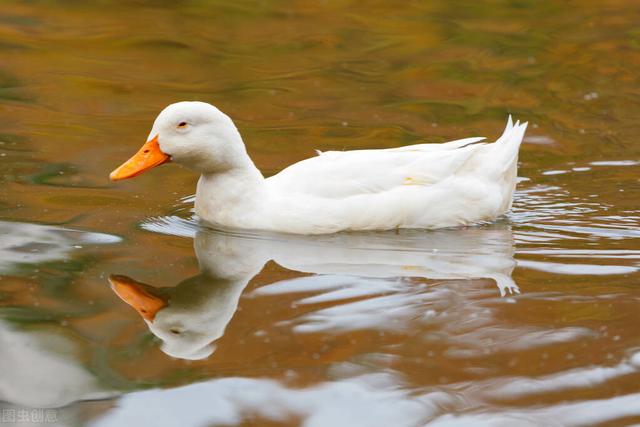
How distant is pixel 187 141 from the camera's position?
7.74m

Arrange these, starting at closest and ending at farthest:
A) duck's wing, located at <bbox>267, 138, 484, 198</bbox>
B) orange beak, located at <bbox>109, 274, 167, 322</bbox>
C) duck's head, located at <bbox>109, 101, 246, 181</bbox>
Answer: orange beak, located at <bbox>109, 274, 167, 322</bbox>
duck's head, located at <bbox>109, 101, 246, 181</bbox>
duck's wing, located at <bbox>267, 138, 484, 198</bbox>

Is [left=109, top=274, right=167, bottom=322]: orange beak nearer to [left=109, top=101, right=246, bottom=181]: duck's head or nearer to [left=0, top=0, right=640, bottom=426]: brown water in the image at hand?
[left=0, top=0, right=640, bottom=426]: brown water

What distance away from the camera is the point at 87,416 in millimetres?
5297

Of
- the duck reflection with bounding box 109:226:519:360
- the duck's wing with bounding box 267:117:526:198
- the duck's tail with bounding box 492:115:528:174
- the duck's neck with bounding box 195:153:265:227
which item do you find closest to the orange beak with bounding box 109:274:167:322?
the duck reflection with bounding box 109:226:519:360

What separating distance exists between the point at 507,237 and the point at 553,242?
1.08 ft

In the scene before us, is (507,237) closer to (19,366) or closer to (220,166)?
(220,166)

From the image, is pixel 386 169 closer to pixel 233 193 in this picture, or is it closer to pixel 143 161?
pixel 233 193

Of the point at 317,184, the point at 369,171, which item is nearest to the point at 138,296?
the point at 317,184

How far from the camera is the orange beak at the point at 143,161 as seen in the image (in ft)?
25.3

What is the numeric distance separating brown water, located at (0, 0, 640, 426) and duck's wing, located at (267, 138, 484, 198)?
36cm

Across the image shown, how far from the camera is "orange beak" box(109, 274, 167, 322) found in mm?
6463

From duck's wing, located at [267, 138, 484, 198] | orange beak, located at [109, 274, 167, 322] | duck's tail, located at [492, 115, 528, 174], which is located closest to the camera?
orange beak, located at [109, 274, 167, 322]

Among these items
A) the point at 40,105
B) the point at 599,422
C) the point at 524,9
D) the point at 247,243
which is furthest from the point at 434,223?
the point at 524,9

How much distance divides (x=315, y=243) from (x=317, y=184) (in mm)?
419
